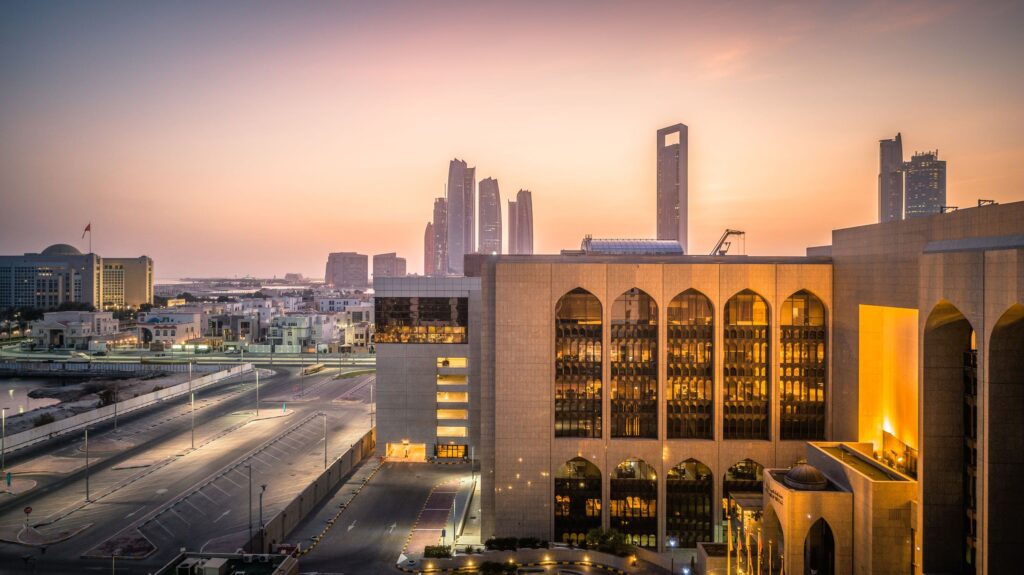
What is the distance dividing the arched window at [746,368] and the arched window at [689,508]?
4.38m

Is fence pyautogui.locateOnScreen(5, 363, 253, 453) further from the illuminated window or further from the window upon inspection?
the illuminated window

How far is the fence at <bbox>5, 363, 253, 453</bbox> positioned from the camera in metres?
68.0

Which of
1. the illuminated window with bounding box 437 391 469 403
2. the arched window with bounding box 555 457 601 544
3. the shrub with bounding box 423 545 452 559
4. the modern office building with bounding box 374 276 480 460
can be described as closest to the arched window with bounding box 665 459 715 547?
the arched window with bounding box 555 457 601 544

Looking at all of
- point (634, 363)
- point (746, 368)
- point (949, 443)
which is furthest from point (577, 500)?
point (949, 443)

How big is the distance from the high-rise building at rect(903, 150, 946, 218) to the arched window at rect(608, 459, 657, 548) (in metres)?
68.0

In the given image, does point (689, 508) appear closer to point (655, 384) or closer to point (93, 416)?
point (655, 384)

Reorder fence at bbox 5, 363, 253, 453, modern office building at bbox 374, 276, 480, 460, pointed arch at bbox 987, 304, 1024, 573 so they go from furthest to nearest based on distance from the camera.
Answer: fence at bbox 5, 363, 253, 453, modern office building at bbox 374, 276, 480, 460, pointed arch at bbox 987, 304, 1024, 573

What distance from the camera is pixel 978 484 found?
27.4m

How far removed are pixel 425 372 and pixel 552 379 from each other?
24.8m

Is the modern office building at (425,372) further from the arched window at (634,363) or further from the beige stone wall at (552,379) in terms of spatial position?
the arched window at (634,363)

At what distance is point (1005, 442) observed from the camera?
86.5 ft

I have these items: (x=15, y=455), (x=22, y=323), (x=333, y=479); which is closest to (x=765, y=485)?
(x=333, y=479)

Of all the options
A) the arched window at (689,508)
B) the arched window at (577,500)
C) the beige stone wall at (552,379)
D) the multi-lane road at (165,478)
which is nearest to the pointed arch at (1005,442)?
the beige stone wall at (552,379)

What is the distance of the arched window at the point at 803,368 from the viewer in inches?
1812
